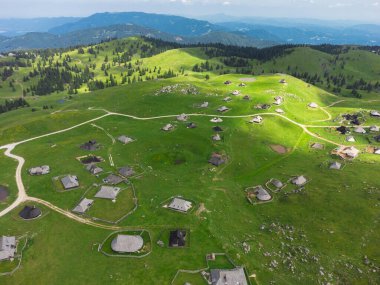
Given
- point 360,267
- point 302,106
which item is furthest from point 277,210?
point 302,106

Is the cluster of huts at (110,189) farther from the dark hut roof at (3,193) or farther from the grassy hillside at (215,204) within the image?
the dark hut roof at (3,193)

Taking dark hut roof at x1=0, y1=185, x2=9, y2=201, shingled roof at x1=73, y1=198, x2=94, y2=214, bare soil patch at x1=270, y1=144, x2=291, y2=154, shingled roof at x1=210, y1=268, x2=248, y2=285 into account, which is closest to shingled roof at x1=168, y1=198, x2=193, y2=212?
shingled roof at x1=210, y1=268, x2=248, y2=285

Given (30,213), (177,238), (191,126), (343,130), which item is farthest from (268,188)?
(30,213)

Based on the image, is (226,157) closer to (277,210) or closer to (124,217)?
(277,210)

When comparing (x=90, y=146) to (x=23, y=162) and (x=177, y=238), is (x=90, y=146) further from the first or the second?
(x=177, y=238)

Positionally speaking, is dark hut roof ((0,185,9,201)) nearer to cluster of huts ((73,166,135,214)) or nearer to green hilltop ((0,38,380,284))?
green hilltop ((0,38,380,284))

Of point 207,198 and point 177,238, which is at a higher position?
point 177,238
